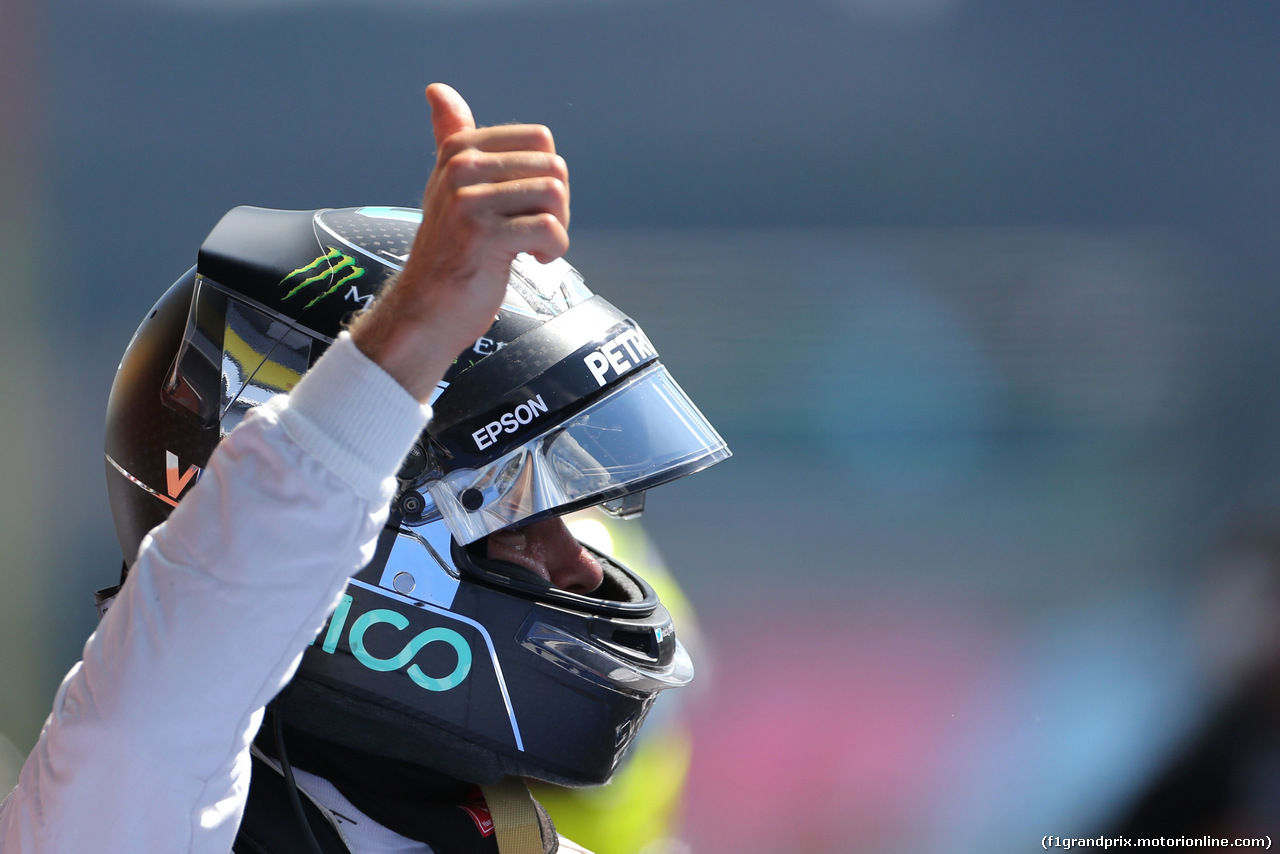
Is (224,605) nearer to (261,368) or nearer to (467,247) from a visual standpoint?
(467,247)

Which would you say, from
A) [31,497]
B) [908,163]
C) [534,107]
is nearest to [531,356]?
[534,107]

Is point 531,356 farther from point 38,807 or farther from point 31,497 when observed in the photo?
point 31,497

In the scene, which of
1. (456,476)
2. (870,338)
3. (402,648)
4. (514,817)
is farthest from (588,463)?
(870,338)

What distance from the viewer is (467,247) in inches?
22.4

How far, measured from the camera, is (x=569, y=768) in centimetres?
99

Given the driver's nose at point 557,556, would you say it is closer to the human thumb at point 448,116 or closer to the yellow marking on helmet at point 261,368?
the yellow marking on helmet at point 261,368

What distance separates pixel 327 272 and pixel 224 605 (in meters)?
0.50

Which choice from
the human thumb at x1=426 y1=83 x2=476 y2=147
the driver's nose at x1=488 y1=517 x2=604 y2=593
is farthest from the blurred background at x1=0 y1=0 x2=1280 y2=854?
the human thumb at x1=426 y1=83 x2=476 y2=147

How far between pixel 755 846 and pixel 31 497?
2089 millimetres

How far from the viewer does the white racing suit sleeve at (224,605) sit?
56cm

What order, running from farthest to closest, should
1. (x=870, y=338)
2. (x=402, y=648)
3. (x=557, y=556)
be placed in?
(x=870, y=338), (x=557, y=556), (x=402, y=648)

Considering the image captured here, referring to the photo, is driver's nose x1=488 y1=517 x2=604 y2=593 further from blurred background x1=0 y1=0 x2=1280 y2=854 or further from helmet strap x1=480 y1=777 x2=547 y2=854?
blurred background x1=0 y1=0 x2=1280 y2=854

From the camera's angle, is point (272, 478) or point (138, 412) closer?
point (272, 478)

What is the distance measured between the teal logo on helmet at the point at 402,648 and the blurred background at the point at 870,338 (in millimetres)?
1615
